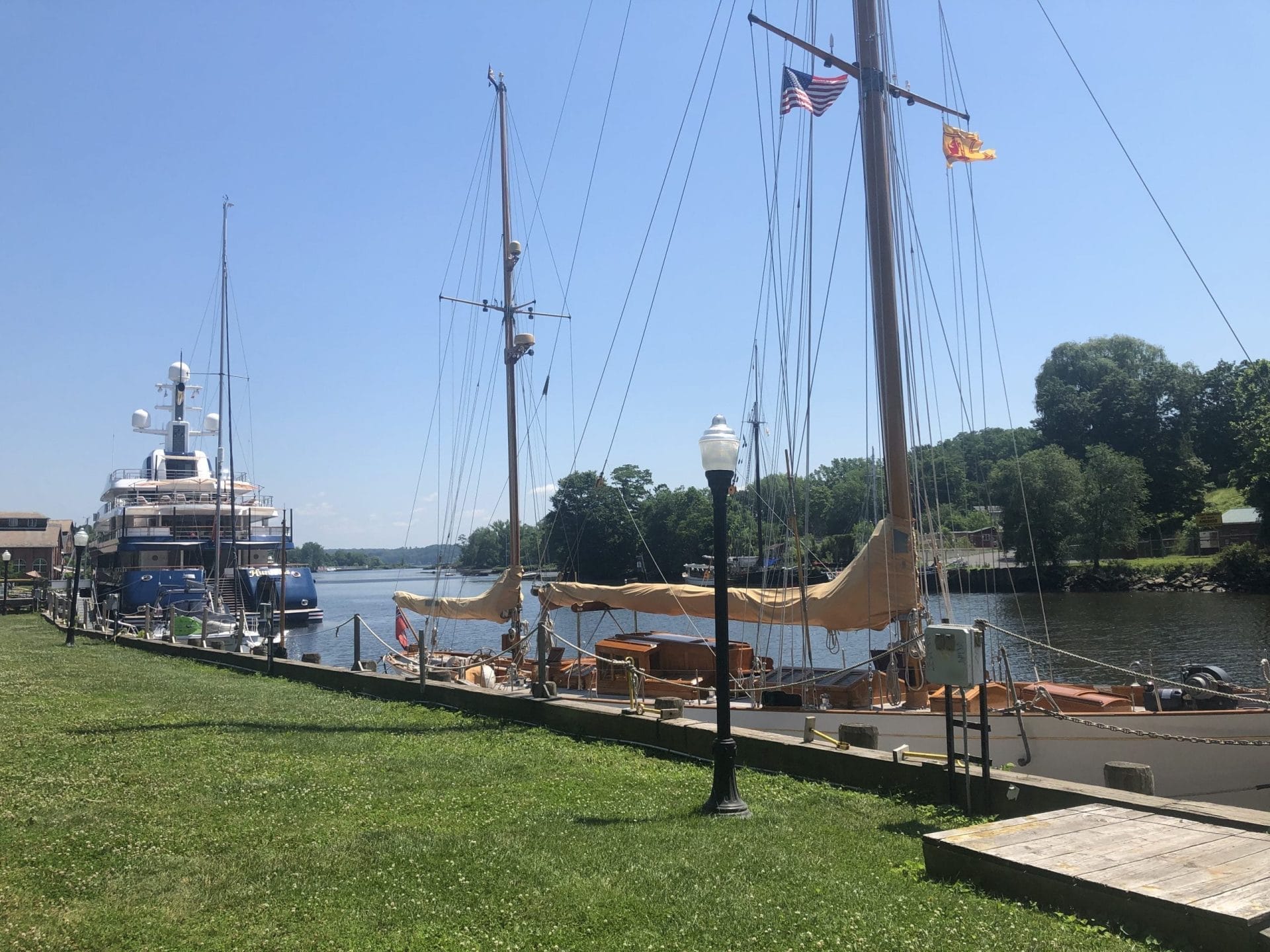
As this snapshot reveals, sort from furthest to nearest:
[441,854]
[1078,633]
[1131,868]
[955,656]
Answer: [1078,633], [955,656], [441,854], [1131,868]

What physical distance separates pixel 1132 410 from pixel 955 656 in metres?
102

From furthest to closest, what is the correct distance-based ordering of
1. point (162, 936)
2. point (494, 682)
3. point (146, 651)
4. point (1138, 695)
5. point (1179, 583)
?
point (1179, 583) < point (146, 651) < point (494, 682) < point (1138, 695) < point (162, 936)

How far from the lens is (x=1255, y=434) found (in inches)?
3007

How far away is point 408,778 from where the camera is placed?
924cm

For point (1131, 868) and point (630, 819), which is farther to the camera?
point (630, 819)

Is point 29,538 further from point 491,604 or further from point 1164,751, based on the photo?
point 1164,751

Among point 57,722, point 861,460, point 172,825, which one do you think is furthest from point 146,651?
point 861,460

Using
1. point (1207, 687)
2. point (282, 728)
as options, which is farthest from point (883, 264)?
point (282, 728)

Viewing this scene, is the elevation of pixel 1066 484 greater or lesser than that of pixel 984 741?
greater

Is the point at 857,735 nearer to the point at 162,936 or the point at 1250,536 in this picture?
the point at 162,936

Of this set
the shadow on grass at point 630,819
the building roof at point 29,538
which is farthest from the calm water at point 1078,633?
the building roof at point 29,538

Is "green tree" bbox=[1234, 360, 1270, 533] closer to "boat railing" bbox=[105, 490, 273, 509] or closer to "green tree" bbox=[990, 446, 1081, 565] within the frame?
"green tree" bbox=[990, 446, 1081, 565]

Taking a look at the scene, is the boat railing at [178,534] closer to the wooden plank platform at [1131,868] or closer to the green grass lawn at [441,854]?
the green grass lawn at [441,854]

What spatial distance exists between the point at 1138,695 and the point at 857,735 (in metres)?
7.39
